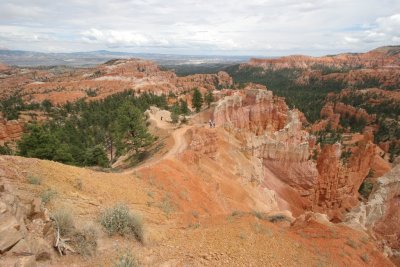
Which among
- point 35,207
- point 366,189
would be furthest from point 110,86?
point 35,207

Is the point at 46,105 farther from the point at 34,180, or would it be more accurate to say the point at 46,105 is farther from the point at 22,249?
the point at 22,249

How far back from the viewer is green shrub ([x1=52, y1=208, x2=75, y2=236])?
9148 mm

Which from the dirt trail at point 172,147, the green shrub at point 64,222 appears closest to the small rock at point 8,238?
the green shrub at point 64,222

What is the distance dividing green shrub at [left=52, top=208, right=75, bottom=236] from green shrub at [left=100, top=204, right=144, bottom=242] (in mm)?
1393

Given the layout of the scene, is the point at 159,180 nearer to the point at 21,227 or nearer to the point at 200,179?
the point at 200,179

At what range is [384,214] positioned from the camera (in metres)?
22.1

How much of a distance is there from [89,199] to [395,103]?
115m

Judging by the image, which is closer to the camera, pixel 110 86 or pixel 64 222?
pixel 64 222

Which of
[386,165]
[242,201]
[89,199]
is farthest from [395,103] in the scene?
[89,199]

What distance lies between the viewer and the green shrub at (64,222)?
915 cm

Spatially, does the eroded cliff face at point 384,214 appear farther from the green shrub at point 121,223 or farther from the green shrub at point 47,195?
the green shrub at point 47,195

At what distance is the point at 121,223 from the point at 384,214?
20.4 m

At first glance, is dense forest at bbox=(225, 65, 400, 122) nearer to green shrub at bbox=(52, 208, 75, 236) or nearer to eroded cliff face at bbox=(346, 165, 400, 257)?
eroded cliff face at bbox=(346, 165, 400, 257)

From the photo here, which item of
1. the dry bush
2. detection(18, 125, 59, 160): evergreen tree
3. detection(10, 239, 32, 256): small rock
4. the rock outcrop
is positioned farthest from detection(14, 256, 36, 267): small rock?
→ detection(18, 125, 59, 160): evergreen tree
